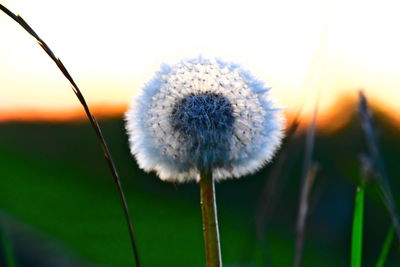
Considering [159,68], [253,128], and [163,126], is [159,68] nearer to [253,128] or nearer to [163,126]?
[163,126]

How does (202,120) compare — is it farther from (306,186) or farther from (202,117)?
(306,186)

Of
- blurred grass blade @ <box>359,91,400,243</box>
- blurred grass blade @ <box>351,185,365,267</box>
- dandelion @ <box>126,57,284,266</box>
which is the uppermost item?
dandelion @ <box>126,57,284,266</box>

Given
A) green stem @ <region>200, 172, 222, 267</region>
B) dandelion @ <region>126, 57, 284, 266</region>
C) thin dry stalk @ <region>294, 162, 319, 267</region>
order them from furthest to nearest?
thin dry stalk @ <region>294, 162, 319, 267</region> → dandelion @ <region>126, 57, 284, 266</region> → green stem @ <region>200, 172, 222, 267</region>

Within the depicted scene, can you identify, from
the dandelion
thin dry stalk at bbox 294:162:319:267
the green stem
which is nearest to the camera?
the green stem

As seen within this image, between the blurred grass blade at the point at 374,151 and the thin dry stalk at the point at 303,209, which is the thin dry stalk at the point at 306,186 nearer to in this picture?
the thin dry stalk at the point at 303,209

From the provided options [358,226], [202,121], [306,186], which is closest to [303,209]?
[306,186]

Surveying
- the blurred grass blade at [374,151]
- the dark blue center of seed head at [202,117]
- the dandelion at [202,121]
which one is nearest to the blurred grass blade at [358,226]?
the blurred grass blade at [374,151]

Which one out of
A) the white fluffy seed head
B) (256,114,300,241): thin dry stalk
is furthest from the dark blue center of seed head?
(256,114,300,241): thin dry stalk

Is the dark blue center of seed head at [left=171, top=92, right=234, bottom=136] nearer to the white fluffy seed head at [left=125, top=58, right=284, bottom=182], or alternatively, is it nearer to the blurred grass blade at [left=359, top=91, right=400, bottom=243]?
the white fluffy seed head at [left=125, top=58, right=284, bottom=182]
